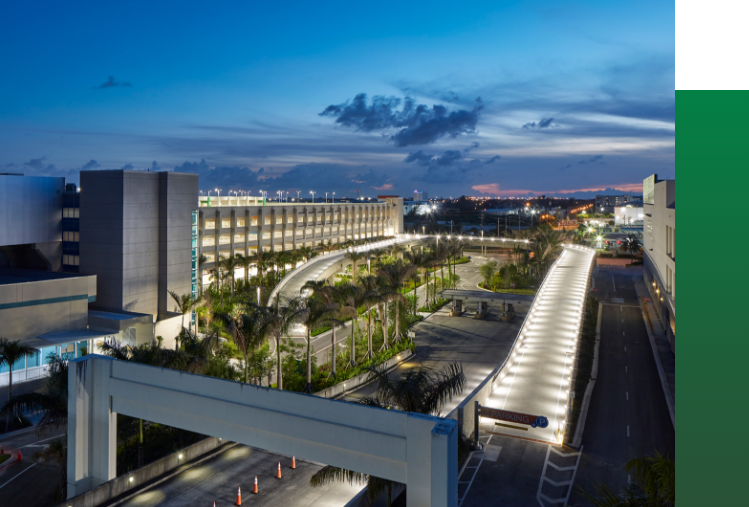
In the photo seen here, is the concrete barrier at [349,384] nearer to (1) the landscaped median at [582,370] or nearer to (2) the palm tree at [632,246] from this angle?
(1) the landscaped median at [582,370]

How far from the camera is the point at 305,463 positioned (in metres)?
22.3

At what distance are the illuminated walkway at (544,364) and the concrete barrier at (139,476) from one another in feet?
42.9

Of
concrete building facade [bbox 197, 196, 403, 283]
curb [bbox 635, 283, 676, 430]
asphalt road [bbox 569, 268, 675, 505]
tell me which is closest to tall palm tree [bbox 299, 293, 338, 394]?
asphalt road [bbox 569, 268, 675, 505]

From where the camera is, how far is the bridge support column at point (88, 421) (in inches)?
711

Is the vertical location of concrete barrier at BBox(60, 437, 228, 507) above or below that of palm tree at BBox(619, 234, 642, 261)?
below

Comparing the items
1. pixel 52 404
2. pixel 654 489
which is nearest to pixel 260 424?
pixel 52 404

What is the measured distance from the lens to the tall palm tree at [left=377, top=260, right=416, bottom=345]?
118ft

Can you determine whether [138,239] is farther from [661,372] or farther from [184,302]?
[661,372]

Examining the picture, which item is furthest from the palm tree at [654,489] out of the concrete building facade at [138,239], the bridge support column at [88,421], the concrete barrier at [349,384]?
the concrete building facade at [138,239]

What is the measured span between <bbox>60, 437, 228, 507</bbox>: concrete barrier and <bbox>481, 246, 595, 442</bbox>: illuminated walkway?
13.1 m

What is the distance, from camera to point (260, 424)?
15.5 metres

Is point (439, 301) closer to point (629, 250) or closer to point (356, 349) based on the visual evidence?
point (356, 349)

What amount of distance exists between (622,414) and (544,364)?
15.5 feet

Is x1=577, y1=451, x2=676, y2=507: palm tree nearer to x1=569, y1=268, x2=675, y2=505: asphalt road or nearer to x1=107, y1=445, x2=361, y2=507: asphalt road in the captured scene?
x1=569, y1=268, x2=675, y2=505: asphalt road
